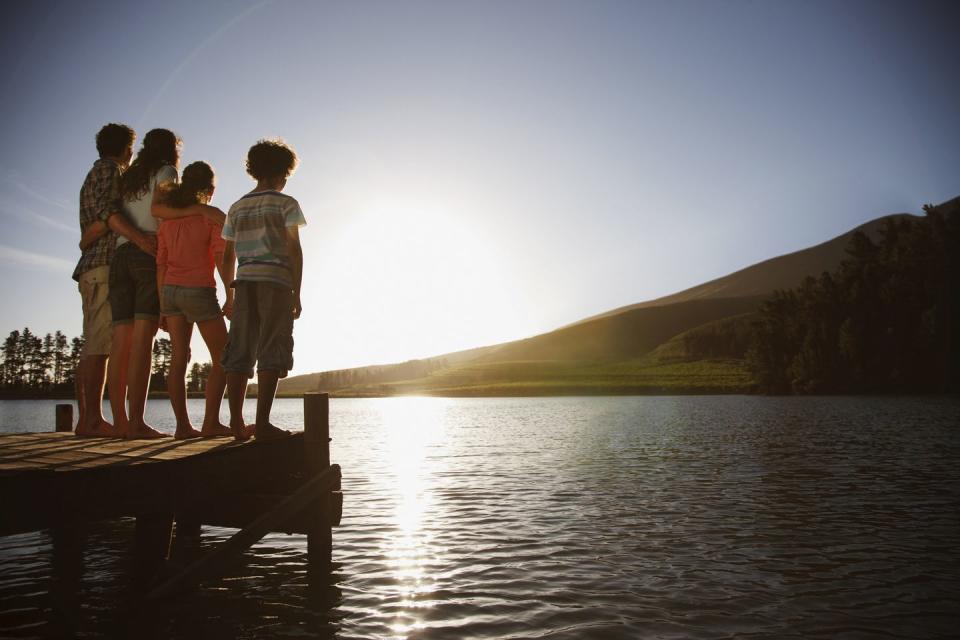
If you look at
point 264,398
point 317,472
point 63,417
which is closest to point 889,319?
point 317,472

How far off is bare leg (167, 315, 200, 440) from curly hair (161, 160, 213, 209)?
169cm

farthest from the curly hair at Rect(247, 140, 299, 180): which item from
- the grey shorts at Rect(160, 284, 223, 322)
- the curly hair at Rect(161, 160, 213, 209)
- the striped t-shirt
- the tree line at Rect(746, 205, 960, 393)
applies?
the tree line at Rect(746, 205, 960, 393)

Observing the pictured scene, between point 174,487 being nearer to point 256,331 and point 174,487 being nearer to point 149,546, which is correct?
point 149,546

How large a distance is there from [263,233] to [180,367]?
8.29 feet

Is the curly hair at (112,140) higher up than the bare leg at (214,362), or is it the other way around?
the curly hair at (112,140)

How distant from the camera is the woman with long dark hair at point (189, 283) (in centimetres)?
896

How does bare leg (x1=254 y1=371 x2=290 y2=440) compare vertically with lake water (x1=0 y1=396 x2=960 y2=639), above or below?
above

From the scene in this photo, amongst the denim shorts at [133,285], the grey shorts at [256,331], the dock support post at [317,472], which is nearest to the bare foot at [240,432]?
the dock support post at [317,472]

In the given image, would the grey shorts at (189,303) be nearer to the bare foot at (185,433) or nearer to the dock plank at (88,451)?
the bare foot at (185,433)

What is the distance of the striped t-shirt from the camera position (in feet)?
27.5

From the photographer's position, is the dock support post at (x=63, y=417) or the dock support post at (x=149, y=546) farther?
the dock support post at (x=63, y=417)

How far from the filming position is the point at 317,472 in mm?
9312

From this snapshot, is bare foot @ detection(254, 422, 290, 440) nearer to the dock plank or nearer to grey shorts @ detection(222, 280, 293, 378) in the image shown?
the dock plank

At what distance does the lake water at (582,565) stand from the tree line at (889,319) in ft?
344
